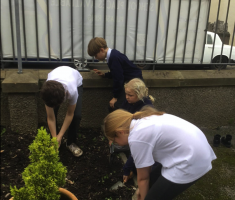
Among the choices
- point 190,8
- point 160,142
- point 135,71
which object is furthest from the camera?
point 190,8

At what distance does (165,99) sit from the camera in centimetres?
419

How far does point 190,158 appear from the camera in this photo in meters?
1.78

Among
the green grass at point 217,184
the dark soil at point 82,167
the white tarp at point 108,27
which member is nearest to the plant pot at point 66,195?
the dark soil at point 82,167

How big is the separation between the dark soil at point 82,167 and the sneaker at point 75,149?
57mm

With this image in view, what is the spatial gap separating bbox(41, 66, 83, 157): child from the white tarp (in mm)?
1025

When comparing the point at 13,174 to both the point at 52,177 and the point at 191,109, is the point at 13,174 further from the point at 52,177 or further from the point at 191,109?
the point at 191,109

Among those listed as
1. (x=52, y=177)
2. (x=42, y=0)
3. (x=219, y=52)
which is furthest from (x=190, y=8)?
(x=52, y=177)

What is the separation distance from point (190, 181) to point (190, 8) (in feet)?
9.91

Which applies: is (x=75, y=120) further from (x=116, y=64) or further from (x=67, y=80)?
(x=116, y=64)

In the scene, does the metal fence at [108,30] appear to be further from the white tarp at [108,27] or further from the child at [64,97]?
the child at [64,97]

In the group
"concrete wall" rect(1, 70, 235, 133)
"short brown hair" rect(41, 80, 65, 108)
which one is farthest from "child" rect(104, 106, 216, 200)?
"concrete wall" rect(1, 70, 235, 133)

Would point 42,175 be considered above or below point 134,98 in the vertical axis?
below

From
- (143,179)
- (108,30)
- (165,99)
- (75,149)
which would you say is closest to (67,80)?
(75,149)

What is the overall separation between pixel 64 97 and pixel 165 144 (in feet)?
3.66
